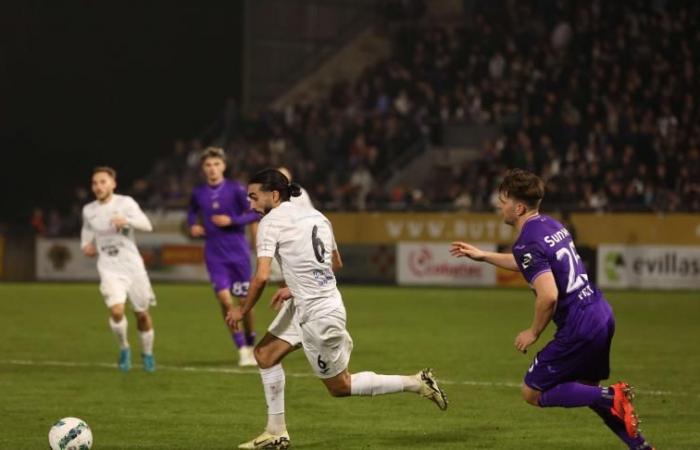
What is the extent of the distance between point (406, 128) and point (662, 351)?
1992 cm

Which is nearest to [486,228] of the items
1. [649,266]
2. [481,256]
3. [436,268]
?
[436,268]

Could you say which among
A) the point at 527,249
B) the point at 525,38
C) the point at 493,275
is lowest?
the point at 493,275

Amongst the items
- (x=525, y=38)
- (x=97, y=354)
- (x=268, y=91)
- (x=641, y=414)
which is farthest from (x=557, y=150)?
(x=641, y=414)

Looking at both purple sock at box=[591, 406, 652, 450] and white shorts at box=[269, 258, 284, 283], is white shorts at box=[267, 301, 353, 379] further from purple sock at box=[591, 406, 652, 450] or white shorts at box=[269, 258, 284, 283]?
white shorts at box=[269, 258, 284, 283]

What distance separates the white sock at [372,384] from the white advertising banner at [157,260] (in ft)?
75.1

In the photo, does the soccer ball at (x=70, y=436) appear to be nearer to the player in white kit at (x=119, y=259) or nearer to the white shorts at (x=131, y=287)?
the player in white kit at (x=119, y=259)

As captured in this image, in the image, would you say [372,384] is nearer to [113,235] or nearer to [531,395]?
[531,395]

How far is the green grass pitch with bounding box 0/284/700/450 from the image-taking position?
400 inches

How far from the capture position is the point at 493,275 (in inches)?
1195

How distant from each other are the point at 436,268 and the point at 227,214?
15594mm

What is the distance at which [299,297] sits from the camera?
9398 millimetres

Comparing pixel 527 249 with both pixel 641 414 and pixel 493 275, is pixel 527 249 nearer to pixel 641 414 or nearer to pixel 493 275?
pixel 641 414

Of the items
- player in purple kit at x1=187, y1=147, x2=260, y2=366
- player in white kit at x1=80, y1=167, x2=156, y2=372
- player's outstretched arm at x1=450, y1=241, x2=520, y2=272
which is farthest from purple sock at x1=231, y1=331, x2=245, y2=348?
player's outstretched arm at x1=450, y1=241, x2=520, y2=272

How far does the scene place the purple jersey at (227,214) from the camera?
15648 millimetres
